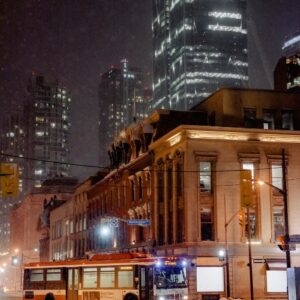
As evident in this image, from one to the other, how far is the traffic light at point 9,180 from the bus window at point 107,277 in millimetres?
12268

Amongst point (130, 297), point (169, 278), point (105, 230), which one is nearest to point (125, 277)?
point (130, 297)

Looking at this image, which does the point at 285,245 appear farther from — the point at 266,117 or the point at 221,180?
the point at 266,117

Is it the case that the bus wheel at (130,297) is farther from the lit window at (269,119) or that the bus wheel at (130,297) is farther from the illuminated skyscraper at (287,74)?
the illuminated skyscraper at (287,74)

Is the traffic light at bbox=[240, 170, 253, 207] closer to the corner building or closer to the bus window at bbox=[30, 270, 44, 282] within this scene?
the corner building

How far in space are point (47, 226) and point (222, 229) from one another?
7056 centimetres

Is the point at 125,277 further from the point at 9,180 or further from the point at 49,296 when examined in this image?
the point at 9,180

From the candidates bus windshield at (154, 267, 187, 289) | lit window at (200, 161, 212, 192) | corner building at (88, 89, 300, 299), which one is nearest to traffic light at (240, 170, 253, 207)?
bus windshield at (154, 267, 187, 289)

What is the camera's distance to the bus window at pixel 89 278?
4014 cm

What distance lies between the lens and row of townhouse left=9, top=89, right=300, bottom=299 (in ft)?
167

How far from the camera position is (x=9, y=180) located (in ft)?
94.1

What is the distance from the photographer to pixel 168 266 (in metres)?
37.1

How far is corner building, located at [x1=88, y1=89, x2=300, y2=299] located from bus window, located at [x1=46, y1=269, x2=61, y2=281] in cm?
1052

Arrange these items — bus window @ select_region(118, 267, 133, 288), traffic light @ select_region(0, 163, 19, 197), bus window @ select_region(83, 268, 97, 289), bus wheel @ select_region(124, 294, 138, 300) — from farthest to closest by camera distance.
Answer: bus window @ select_region(83, 268, 97, 289)
bus window @ select_region(118, 267, 133, 288)
bus wheel @ select_region(124, 294, 138, 300)
traffic light @ select_region(0, 163, 19, 197)

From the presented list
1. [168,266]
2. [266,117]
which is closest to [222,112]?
[266,117]
